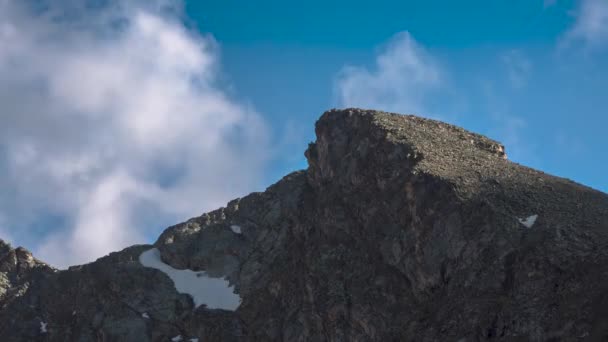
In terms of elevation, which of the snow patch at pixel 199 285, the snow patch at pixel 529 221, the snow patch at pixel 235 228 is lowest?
the snow patch at pixel 529 221

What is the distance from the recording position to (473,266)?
62594 mm

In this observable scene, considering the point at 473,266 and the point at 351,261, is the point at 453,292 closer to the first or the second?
the point at 473,266

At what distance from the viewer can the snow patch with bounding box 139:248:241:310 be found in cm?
8788

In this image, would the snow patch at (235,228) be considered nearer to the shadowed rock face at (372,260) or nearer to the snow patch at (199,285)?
the shadowed rock face at (372,260)

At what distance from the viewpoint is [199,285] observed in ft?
305

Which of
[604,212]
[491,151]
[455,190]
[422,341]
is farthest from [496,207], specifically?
[491,151]

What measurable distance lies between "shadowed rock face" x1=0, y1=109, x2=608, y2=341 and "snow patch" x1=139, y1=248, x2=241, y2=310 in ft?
3.61

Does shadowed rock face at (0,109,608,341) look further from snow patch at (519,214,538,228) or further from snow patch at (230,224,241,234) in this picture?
snow patch at (230,224,241,234)

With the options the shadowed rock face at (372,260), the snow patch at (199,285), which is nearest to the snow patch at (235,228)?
the shadowed rock face at (372,260)

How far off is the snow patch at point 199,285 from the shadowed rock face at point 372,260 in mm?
1100

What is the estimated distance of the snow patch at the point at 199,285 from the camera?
8788cm

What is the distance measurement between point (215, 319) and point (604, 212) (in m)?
43.2

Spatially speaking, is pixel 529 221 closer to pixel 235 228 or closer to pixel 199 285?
pixel 199 285

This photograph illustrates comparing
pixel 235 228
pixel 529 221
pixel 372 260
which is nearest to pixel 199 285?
pixel 235 228
